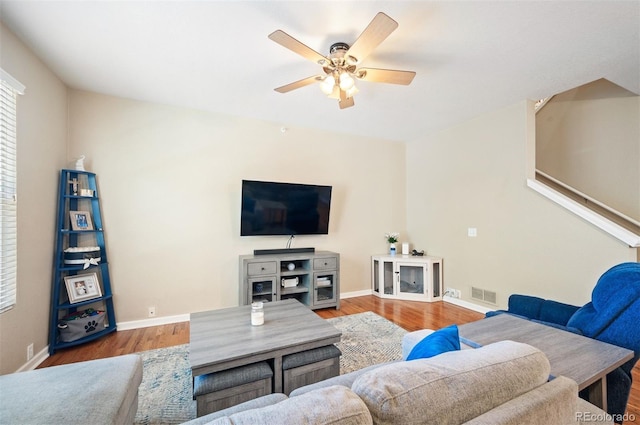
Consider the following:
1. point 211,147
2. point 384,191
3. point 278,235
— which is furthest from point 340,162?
point 211,147

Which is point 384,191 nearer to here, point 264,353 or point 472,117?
point 472,117

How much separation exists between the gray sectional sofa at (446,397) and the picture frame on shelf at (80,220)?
110 inches

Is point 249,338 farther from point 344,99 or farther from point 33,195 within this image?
point 33,195

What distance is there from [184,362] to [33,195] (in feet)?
6.16

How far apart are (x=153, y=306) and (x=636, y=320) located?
3.96 meters

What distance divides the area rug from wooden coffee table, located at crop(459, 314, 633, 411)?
1.06 m

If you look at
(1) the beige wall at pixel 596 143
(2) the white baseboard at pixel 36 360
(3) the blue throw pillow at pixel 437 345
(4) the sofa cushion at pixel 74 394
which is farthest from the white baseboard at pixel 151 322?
(1) the beige wall at pixel 596 143

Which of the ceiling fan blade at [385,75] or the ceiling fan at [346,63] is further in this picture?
the ceiling fan blade at [385,75]

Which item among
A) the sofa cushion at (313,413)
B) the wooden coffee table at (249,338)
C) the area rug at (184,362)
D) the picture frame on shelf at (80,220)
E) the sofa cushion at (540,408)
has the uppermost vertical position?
the picture frame on shelf at (80,220)

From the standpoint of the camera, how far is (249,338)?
5.65 ft

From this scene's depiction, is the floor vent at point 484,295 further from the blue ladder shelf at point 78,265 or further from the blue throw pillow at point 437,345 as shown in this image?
the blue ladder shelf at point 78,265

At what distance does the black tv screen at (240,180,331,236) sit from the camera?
3.39 metres

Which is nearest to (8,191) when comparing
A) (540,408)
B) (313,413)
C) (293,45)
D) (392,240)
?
(293,45)

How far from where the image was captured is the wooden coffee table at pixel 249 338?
1.49m
